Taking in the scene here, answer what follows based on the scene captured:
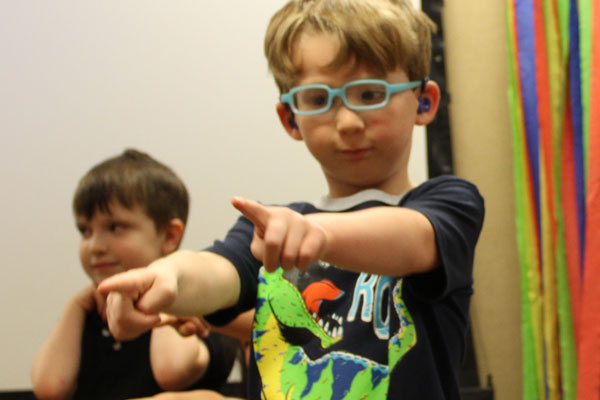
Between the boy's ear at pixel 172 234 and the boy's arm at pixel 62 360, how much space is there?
0.76ft

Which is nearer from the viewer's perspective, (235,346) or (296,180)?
(235,346)

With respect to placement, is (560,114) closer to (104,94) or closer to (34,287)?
(104,94)

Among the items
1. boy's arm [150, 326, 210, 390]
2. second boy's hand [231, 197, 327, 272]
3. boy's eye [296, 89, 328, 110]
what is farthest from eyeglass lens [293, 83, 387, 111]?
boy's arm [150, 326, 210, 390]

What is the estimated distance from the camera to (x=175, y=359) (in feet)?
4.36

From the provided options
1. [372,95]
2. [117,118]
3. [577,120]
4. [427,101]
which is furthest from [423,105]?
[117,118]

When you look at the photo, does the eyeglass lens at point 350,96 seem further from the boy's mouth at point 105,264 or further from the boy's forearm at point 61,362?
the boy's forearm at point 61,362

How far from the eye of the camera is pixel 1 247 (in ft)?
6.47

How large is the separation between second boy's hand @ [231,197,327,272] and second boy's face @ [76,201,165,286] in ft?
3.06

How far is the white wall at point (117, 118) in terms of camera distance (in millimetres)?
1936

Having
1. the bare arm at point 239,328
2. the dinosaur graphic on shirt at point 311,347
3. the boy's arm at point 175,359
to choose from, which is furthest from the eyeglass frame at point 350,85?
the boy's arm at point 175,359

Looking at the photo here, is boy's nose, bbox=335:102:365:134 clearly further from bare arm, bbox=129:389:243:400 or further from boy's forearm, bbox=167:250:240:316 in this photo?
bare arm, bbox=129:389:243:400

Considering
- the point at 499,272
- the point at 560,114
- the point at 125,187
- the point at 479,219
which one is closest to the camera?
the point at 479,219

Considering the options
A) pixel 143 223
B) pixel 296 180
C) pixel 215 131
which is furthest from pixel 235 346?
pixel 215 131

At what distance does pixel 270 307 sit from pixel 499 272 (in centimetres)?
121
